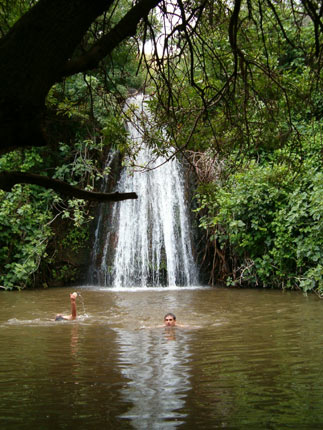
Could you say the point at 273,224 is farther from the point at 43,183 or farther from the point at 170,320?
the point at 43,183

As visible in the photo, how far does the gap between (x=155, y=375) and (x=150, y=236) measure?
12.1 meters

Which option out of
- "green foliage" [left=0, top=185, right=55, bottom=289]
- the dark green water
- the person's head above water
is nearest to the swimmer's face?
the person's head above water

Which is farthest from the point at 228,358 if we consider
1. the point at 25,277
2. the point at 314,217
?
the point at 25,277

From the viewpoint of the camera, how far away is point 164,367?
5949 mm

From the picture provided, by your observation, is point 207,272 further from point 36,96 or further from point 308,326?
point 36,96

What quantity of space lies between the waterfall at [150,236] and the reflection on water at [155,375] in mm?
7924

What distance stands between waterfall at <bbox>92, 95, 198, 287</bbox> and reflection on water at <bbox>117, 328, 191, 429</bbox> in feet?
26.0

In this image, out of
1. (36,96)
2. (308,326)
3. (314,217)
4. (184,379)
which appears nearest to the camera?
(36,96)

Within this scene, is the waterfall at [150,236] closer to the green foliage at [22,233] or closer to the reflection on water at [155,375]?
the green foliage at [22,233]

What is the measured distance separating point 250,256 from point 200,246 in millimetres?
2664

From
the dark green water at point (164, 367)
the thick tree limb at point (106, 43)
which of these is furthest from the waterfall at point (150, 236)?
the thick tree limb at point (106, 43)

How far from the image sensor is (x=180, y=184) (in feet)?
60.1

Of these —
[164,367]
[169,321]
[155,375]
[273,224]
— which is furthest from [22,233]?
[155,375]

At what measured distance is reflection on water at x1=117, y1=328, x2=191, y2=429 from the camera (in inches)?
158
